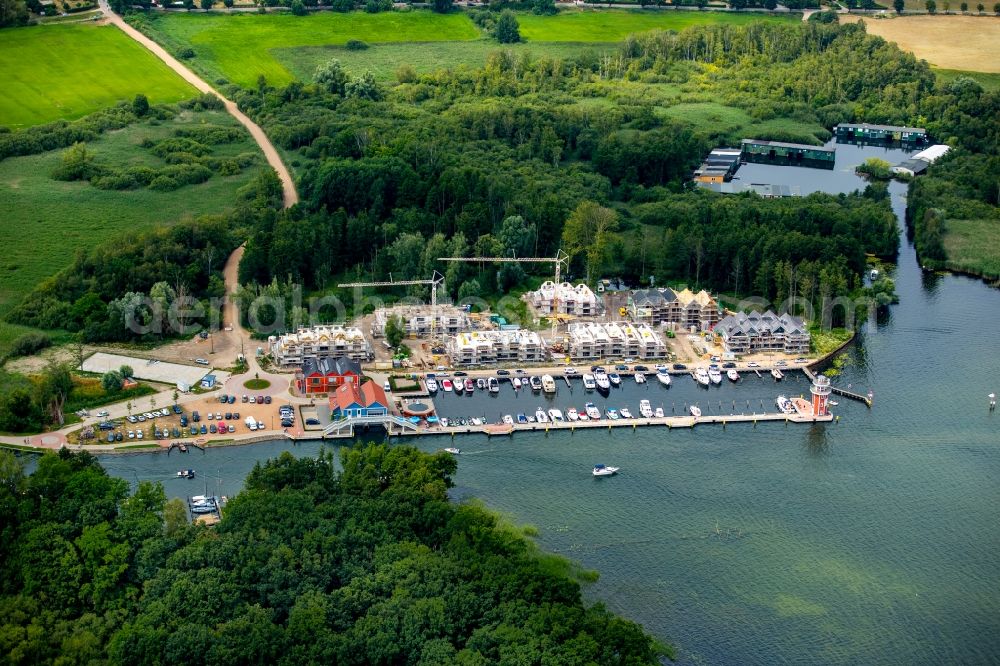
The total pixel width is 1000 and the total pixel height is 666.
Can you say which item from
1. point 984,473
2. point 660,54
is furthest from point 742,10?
point 984,473

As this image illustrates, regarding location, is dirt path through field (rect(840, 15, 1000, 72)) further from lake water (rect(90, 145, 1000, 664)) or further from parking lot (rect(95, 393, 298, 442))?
parking lot (rect(95, 393, 298, 442))

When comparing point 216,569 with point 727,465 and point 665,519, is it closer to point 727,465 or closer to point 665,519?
point 665,519

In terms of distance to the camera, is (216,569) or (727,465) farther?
(727,465)

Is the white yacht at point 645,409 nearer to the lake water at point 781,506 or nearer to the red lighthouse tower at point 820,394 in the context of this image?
the lake water at point 781,506

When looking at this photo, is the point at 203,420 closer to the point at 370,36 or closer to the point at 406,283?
the point at 406,283

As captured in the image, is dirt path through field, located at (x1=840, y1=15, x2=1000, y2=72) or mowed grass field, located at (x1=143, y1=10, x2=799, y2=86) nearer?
mowed grass field, located at (x1=143, y1=10, x2=799, y2=86)

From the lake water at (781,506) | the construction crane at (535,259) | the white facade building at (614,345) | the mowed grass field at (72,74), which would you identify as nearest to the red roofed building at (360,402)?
the lake water at (781,506)

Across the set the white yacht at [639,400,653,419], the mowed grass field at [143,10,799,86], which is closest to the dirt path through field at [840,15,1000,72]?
the mowed grass field at [143,10,799,86]
